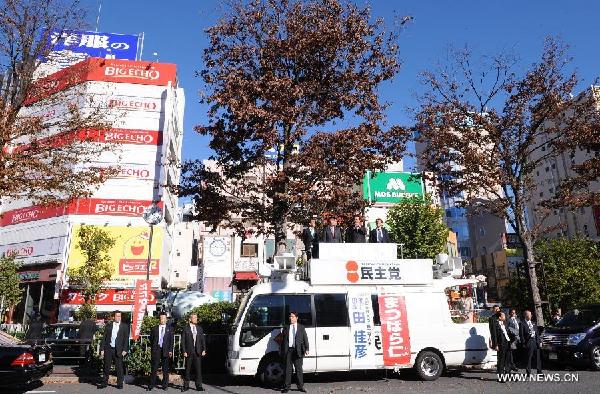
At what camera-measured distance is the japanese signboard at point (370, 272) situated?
11.0 metres

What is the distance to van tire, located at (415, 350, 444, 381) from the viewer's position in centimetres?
1086

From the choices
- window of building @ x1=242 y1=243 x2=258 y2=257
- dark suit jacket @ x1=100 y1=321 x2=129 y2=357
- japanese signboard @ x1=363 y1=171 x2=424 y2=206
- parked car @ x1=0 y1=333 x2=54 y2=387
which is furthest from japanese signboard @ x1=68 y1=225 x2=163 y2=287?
japanese signboard @ x1=363 y1=171 x2=424 y2=206

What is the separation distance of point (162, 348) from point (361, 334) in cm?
481

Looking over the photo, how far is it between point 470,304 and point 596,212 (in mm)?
40991

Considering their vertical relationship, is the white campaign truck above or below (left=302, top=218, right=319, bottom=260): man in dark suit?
below

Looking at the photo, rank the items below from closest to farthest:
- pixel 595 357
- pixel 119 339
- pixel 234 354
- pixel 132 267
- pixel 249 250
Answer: pixel 234 354
pixel 119 339
pixel 595 357
pixel 132 267
pixel 249 250

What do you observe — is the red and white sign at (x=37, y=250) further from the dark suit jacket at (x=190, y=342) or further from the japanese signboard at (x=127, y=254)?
the dark suit jacket at (x=190, y=342)

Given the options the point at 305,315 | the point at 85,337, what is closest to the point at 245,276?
the point at 85,337

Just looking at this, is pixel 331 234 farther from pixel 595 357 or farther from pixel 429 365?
pixel 595 357

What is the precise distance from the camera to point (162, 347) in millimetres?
10570

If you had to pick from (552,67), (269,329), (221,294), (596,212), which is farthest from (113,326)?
(596,212)

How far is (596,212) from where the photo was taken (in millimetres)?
44156

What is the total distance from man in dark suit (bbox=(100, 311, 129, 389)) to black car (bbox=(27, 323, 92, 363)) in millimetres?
4930

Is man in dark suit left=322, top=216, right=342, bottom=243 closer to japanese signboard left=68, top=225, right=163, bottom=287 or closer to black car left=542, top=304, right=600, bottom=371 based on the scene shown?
black car left=542, top=304, right=600, bottom=371
